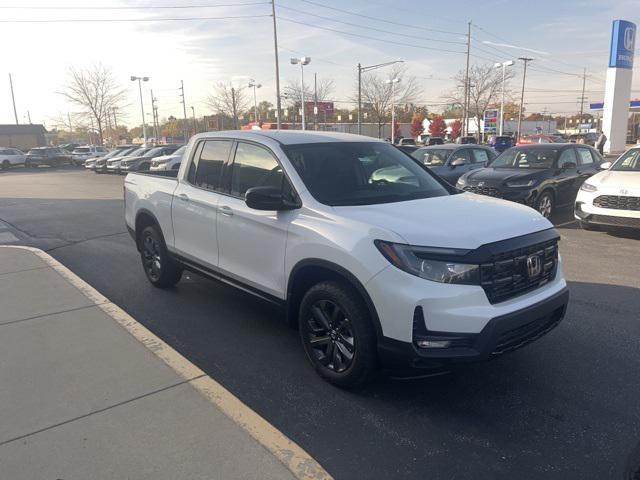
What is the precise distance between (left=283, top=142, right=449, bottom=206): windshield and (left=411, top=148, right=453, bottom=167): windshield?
9.01 metres

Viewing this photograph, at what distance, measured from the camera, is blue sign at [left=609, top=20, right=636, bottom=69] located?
30.8 meters

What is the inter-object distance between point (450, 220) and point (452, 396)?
4.10ft

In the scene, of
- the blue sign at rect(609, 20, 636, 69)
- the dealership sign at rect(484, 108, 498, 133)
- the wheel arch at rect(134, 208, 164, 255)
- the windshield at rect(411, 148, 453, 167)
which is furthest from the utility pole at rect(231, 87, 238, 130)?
the wheel arch at rect(134, 208, 164, 255)

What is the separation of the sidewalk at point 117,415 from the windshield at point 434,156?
10.4 meters

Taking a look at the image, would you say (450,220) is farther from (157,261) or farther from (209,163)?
(157,261)

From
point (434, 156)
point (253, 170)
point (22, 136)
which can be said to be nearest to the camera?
point (253, 170)

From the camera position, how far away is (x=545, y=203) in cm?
1016

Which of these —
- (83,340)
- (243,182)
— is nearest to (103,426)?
(83,340)

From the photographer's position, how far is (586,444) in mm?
3000

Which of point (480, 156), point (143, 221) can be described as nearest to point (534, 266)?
point (143, 221)

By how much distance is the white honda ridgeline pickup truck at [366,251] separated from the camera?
10.2ft

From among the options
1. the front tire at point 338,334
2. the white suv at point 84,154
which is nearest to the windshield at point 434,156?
the front tire at point 338,334

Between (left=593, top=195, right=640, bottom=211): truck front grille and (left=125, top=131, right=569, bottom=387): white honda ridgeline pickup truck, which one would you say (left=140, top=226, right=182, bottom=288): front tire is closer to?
(left=125, top=131, right=569, bottom=387): white honda ridgeline pickup truck

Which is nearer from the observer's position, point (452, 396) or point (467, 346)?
point (467, 346)
